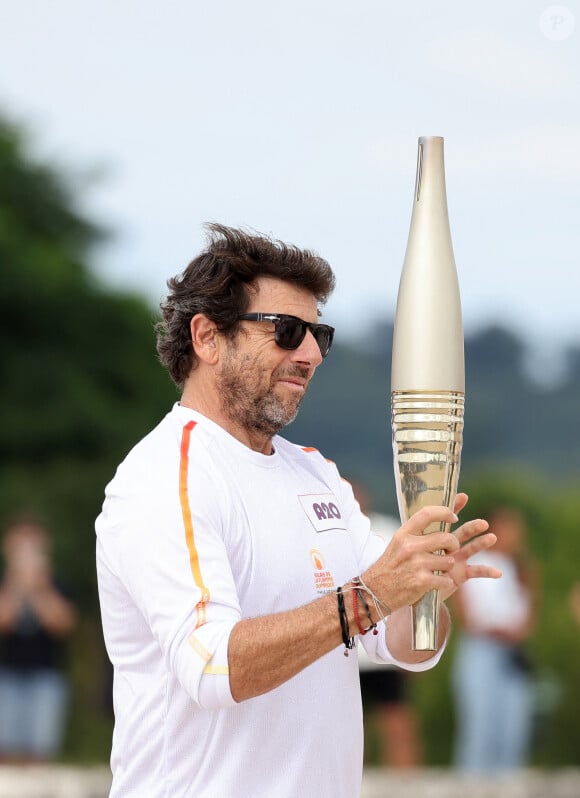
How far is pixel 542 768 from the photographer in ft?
30.3

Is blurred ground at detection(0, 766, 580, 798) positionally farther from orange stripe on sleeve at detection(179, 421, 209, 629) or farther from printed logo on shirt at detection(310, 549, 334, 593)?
orange stripe on sleeve at detection(179, 421, 209, 629)

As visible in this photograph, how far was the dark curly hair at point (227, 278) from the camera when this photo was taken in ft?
10.3

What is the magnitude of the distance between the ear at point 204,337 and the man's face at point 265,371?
39 millimetres

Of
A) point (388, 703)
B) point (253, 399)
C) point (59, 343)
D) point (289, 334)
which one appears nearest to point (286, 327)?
point (289, 334)

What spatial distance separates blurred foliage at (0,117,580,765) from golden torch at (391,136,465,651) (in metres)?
7.03

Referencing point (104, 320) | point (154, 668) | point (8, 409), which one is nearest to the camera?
point (154, 668)

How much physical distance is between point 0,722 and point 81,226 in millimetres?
7907

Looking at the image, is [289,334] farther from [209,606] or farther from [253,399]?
[209,606]

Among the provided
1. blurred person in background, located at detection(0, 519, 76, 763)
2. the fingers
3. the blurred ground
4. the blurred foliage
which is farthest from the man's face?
the blurred foliage

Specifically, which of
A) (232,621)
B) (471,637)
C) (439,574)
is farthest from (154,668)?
(471,637)

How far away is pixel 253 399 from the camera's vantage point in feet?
10.1

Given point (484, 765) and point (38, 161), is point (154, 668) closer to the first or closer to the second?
point (484, 765)

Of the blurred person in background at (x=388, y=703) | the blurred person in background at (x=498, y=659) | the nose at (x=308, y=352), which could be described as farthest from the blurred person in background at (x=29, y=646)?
the nose at (x=308, y=352)

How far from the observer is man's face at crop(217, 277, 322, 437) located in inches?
121
